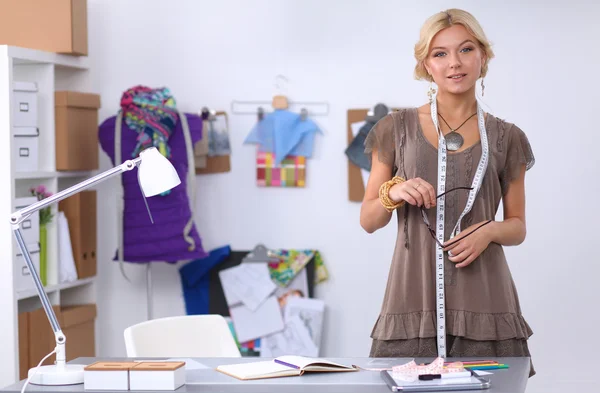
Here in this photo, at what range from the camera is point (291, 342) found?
4605 mm

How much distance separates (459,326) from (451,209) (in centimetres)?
33

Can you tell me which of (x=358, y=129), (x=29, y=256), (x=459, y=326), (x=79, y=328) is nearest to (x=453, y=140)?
(x=459, y=326)

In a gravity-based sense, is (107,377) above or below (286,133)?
below

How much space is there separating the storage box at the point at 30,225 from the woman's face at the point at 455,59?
2154mm

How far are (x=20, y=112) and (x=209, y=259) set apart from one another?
127 centimetres

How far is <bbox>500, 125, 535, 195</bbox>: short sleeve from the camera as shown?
259 centimetres

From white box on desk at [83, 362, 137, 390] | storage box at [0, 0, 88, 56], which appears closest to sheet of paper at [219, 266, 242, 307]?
storage box at [0, 0, 88, 56]

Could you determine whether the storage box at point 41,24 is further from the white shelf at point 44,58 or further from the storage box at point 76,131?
the storage box at point 76,131

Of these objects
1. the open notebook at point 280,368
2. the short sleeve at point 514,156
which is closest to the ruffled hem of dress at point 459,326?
the open notebook at point 280,368

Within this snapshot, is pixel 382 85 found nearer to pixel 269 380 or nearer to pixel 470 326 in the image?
pixel 470 326

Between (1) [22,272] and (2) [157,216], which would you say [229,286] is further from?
(1) [22,272]

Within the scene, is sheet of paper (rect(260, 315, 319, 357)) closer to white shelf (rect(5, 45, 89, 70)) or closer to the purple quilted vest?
the purple quilted vest

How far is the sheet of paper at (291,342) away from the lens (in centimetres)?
457

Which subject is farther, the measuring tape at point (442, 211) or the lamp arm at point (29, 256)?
the measuring tape at point (442, 211)
